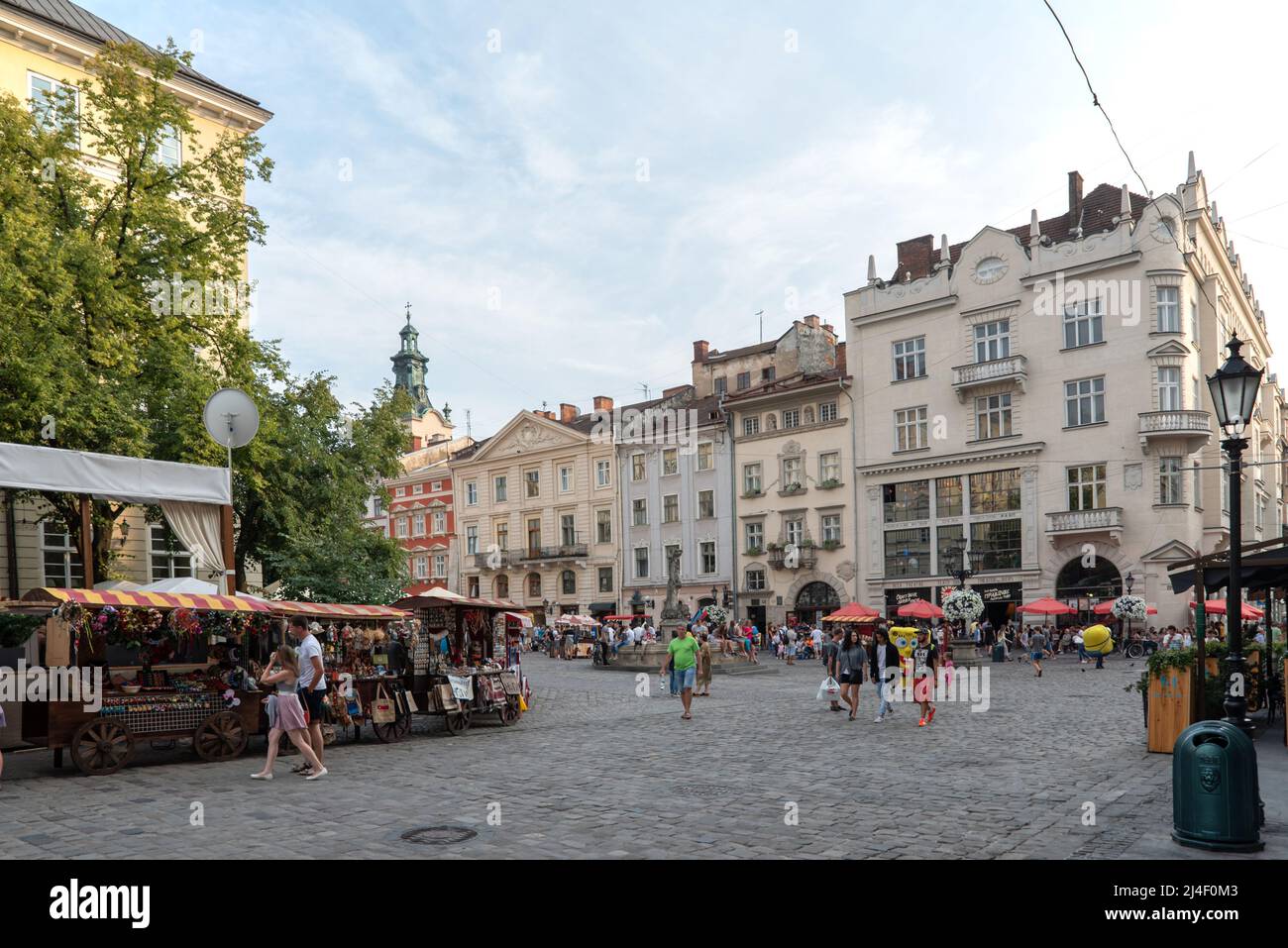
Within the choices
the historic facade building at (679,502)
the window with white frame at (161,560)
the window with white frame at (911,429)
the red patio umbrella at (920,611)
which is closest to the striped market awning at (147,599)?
the window with white frame at (161,560)

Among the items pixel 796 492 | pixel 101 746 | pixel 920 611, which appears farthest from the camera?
pixel 796 492

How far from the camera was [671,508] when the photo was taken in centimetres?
6053

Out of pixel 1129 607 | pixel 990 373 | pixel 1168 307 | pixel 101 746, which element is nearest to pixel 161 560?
pixel 101 746

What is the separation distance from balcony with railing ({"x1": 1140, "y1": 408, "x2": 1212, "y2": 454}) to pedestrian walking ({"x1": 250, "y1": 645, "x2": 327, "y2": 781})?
131 ft

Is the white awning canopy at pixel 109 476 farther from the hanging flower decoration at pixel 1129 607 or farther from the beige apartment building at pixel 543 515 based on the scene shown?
the beige apartment building at pixel 543 515

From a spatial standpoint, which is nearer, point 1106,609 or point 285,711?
point 285,711

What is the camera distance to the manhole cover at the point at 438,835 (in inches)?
316

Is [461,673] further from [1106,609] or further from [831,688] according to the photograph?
[1106,609]

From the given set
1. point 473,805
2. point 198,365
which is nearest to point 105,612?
point 473,805

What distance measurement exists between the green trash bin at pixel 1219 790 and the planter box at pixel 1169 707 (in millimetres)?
5174

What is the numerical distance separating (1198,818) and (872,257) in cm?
4882

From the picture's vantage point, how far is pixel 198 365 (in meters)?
21.9

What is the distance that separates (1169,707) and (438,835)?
30.3ft
